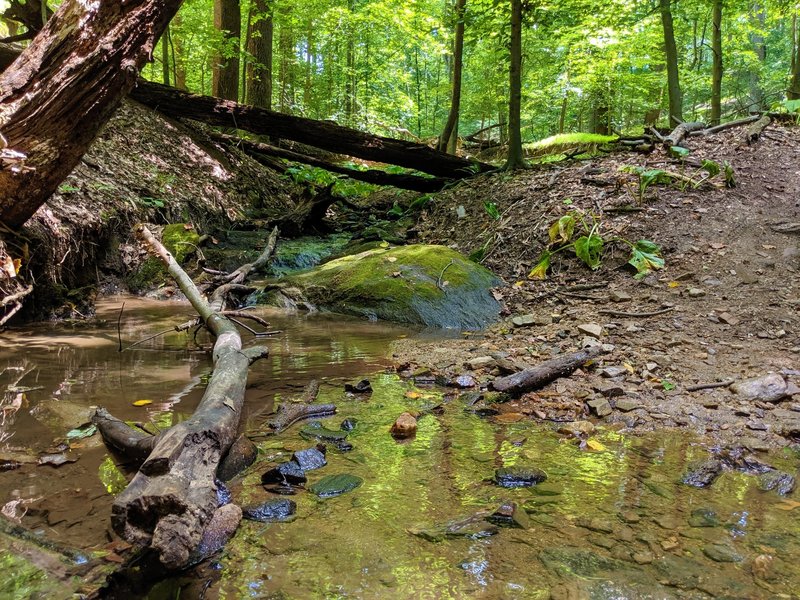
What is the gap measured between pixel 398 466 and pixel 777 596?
4.78 feet

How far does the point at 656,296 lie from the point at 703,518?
11.7 ft

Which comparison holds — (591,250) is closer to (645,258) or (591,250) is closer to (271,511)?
(645,258)

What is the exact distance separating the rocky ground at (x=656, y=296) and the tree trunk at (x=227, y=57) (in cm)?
637

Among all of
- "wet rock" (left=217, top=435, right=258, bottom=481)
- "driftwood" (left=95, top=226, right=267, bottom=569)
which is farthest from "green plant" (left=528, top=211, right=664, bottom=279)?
"driftwood" (left=95, top=226, right=267, bottom=569)

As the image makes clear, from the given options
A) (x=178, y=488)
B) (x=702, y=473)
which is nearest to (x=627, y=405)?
(x=702, y=473)

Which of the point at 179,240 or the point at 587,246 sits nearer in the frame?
the point at 587,246

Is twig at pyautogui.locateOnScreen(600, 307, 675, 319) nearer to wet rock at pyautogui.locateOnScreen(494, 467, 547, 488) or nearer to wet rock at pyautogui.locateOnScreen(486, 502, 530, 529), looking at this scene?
wet rock at pyautogui.locateOnScreen(494, 467, 547, 488)

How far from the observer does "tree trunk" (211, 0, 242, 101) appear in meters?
11.2

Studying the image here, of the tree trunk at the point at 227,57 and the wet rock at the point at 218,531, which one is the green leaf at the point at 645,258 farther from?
the tree trunk at the point at 227,57

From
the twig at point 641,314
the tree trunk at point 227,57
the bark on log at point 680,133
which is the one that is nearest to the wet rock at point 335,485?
the twig at point 641,314

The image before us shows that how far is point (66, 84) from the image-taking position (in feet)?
12.8

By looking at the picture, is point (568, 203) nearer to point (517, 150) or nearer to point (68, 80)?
point (517, 150)

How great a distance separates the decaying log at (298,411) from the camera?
9.38ft

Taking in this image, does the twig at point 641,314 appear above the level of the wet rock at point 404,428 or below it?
above
